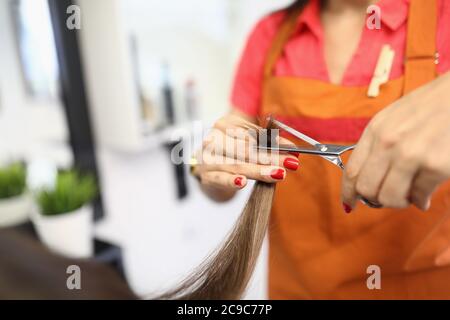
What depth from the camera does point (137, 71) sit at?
134 cm

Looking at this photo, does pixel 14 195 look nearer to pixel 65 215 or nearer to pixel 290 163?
pixel 65 215

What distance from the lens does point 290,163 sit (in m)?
0.45

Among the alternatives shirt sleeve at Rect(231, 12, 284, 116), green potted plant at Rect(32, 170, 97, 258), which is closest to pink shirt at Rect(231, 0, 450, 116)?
shirt sleeve at Rect(231, 12, 284, 116)

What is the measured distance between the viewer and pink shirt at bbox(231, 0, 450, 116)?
0.48m

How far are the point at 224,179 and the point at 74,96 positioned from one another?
90cm

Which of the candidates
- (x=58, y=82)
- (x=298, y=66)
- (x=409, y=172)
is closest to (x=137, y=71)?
(x=58, y=82)

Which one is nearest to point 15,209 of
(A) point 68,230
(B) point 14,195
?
(B) point 14,195

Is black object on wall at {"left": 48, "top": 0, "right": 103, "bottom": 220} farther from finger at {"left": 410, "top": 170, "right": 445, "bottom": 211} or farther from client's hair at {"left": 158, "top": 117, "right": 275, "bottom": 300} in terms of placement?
finger at {"left": 410, "top": 170, "right": 445, "bottom": 211}

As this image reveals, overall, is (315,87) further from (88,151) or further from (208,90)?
(208,90)

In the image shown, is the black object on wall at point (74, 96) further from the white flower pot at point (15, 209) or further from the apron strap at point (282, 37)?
the apron strap at point (282, 37)

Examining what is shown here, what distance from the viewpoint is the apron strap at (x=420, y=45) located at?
449 mm

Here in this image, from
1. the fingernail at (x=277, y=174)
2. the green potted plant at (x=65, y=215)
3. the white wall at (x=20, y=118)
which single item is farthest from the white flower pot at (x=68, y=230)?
the fingernail at (x=277, y=174)

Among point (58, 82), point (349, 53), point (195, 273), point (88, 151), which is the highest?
point (349, 53)
